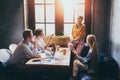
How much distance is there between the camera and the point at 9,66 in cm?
561

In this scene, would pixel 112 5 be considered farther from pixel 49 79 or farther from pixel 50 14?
pixel 49 79

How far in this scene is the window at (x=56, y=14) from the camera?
24.9 feet

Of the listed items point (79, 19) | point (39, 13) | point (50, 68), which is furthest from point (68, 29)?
point (50, 68)

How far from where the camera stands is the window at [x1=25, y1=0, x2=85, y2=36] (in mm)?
7590

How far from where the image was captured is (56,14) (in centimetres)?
763

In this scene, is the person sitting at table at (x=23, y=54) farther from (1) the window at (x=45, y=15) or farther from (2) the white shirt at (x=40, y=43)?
(1) the window at (x=45, y=15)

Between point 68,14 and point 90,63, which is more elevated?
point 68,14

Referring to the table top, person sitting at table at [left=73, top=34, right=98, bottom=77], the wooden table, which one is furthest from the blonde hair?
the wooden table

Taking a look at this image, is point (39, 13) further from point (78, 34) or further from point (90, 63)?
point (90, 63)

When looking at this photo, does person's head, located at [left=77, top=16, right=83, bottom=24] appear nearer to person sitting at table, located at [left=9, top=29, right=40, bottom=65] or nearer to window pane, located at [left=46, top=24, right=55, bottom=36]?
window pane, located at [left=46, top=24, right=55, bottom=36]

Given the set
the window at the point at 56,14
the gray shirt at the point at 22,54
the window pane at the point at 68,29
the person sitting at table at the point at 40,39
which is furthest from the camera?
the window pane at the point at 68,29

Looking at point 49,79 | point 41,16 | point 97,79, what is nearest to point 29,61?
point 49,79

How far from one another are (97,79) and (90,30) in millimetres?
2167

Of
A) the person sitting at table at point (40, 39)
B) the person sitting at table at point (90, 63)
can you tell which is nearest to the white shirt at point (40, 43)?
the person sitting at table at point (40, 39)
